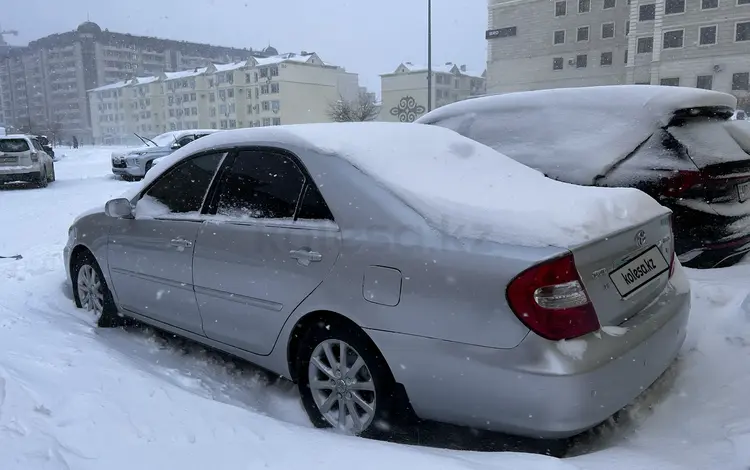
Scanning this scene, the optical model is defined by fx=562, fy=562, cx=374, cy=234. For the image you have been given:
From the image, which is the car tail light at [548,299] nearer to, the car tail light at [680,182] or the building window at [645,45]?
the car tail light at [680,182]

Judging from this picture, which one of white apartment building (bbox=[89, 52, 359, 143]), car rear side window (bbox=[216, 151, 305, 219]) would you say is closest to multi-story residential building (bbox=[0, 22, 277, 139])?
white apartment building (bbox=[89, 52, 359, 143])

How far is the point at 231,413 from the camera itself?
260 centimetres

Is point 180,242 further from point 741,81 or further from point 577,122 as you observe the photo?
point 741,81

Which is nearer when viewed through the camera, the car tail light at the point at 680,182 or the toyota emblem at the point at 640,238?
the toyota emblem at the point at 640,238

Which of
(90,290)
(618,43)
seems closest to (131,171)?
(90,290)

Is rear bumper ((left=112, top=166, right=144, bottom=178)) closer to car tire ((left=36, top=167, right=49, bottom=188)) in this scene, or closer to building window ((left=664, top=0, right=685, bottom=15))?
car tire ((left=36, top=167, right=49, bottom=188))

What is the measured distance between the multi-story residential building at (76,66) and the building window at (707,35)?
95694mm

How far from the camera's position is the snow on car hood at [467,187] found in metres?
2.29

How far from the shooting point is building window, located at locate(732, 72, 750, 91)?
1577 inches

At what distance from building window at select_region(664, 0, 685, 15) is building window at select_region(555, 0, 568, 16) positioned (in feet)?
32.4

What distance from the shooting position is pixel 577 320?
218 centimetres

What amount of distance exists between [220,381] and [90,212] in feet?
6.43

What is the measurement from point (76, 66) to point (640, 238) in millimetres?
129851

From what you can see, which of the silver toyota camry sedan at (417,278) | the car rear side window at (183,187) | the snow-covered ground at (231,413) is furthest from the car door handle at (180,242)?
the snow-covered ground at (231,413)
